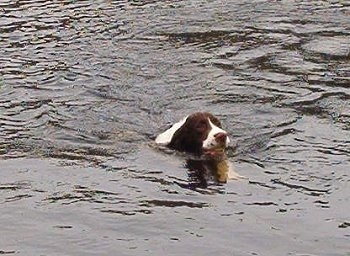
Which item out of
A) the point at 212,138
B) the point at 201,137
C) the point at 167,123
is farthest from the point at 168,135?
the point at 167,123

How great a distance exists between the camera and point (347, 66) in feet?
46.2

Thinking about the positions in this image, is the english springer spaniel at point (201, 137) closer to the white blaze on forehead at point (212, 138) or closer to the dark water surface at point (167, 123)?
the white blaze on forehead at point (212, 138)

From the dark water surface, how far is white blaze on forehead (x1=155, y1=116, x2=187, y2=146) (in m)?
0.14

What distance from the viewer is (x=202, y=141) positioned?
10.8 metres

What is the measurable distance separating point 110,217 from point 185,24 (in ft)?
26.4

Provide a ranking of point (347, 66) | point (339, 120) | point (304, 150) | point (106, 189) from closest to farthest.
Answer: point (106, 189) → point (304, 150) → point (339, 120) → point (347, 66)

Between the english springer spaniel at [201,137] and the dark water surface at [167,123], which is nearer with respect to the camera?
the dark water surface at [167,123]

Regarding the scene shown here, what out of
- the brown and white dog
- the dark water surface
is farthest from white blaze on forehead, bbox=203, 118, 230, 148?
the dark water surface

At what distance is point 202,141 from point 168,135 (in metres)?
0.51

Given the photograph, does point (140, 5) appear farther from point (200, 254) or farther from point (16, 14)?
point (200, 254)

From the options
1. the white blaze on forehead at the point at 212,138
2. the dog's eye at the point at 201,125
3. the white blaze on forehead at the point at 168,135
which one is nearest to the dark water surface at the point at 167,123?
the white blaze on forehead at the point at 168,135

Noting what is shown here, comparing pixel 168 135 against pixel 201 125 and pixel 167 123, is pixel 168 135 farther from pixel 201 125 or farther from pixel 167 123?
pixel 167 123

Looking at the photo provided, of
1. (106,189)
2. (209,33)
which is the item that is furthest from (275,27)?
(106,189)

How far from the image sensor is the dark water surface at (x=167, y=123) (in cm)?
853
